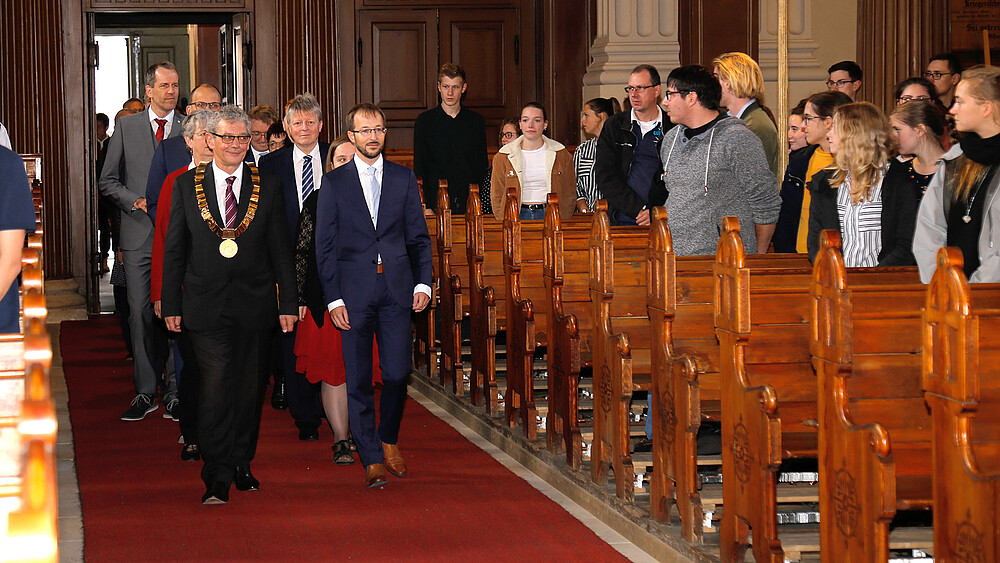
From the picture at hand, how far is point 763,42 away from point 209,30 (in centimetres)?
887

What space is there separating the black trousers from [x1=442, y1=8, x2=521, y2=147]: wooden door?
7305mm

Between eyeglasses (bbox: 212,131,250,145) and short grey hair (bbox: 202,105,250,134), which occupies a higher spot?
short grey hair (bbox: 202,105,250,134)

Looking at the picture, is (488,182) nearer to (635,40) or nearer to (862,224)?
(635,40)

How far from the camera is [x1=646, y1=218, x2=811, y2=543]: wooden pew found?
3.87 m

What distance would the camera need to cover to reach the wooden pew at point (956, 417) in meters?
2.58

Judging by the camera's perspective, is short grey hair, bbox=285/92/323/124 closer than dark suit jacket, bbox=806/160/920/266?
No

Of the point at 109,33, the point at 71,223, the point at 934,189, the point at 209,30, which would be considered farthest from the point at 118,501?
the point at 109,33

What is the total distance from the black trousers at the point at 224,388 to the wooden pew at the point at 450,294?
75.1 inches

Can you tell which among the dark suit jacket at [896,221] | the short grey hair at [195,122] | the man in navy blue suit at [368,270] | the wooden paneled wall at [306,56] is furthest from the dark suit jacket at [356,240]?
the wooden paneled wall at [306,56]

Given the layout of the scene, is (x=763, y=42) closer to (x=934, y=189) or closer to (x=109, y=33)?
(x=934, y=189)

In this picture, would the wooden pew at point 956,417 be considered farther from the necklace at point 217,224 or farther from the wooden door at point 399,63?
the wooden door at point 399,63

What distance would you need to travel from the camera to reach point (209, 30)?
16.3 metres

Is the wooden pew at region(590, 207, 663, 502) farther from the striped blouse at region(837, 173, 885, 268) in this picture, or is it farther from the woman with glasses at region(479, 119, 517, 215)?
the woman with glasses at region(479, 119, 517, 215)

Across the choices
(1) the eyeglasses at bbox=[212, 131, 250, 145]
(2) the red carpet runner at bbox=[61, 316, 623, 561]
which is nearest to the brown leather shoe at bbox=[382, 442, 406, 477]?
(2) the red carpet runner at bbox=[61, 316, 623, 561]
